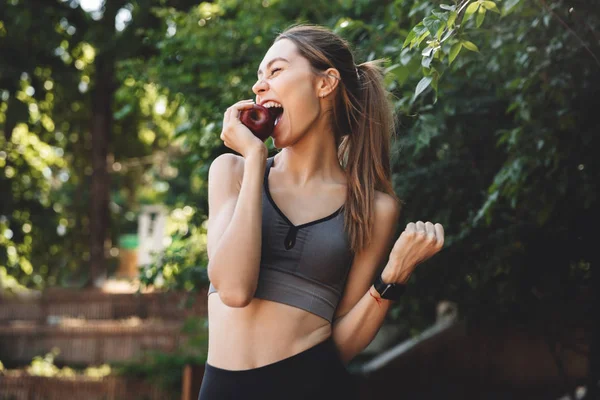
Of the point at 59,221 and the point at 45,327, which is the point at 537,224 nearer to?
the point at 59,221

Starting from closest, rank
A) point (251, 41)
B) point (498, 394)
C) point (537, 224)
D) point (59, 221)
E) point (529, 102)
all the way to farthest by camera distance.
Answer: point (529, 102) → point (537, 224) → point (251, 41) → point (498, 394) → point (59, 221)

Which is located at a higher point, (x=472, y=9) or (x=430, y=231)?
(x=472, y=9)

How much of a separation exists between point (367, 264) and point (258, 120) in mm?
495

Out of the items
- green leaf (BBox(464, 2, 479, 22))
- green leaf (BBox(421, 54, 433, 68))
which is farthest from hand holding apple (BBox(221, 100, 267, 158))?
green leaf (BBox(464, 2, 479, 22))

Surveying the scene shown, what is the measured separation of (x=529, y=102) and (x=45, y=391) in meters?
9.53

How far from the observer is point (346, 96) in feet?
7.86

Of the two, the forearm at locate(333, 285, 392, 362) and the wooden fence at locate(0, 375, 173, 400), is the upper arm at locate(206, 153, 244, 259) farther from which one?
the wooden fence at locate(0, 375, 173, 400)

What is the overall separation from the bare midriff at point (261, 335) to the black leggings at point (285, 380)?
0.02 meters

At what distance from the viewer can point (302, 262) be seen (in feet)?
7.00

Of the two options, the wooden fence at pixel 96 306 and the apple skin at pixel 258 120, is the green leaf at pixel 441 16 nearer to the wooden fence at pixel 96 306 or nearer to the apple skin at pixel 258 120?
the apple skin at pixel 258 120

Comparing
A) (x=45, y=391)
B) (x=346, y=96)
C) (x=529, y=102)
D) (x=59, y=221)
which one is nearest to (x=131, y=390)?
Result: (x=45, y=391)

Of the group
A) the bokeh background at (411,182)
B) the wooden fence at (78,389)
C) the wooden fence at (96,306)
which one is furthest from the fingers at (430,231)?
the wooden fence at (96,306)

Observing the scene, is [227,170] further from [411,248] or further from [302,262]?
[411,248]

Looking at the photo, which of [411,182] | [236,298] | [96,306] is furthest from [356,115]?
[96,306]
